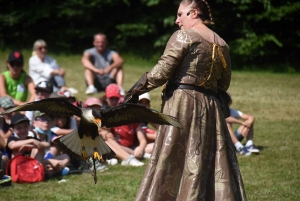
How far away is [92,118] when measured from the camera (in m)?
4.58

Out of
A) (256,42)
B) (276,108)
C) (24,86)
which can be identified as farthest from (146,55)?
(24,86)

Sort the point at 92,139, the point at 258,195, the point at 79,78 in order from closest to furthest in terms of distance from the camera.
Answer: the point at 92,139 → the point at 258,195 → the point at 79,78

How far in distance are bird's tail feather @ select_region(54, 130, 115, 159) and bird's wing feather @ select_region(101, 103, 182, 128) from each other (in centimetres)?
24

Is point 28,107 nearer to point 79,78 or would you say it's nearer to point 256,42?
point 79,78

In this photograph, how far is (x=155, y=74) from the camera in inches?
176

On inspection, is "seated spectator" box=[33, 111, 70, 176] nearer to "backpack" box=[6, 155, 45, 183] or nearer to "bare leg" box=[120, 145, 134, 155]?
"backpack" box=[6, 155, 45, 183]

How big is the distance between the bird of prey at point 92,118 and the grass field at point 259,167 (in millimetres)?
1080

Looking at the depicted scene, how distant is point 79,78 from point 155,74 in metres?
9.69

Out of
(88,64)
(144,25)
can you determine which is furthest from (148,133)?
(144,25)

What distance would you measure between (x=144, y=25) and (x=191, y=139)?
46.4 feet

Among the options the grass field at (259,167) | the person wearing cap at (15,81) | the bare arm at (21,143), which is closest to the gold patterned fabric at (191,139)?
the grass field at (259,167)

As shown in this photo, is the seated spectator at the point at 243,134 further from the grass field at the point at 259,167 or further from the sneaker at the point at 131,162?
the sneaker at the point at 131,162

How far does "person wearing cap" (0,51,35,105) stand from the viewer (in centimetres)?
866

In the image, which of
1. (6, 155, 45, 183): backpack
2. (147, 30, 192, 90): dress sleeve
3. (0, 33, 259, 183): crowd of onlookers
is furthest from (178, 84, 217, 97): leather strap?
(6, 155, 45, 183): backpack
